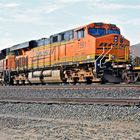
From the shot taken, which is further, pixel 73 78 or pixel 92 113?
pixel 73 78

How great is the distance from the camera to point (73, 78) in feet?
75.0

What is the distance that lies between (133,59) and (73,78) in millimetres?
3993

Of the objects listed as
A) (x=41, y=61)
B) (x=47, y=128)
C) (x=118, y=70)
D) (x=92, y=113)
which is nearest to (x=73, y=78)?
(x=118, y=70)

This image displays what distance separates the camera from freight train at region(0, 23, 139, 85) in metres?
20.5

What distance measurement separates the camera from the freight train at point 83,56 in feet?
67.2

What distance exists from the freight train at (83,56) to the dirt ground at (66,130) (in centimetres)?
974

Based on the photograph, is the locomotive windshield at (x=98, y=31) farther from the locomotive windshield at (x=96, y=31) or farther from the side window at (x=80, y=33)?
the side window at (x=80, y=33)

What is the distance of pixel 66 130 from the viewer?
28.1ft

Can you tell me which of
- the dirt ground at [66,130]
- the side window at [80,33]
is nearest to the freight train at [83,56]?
the side window at [80,33]

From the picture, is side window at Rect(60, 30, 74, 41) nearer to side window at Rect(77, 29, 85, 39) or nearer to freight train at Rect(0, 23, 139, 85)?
freight train at Rect(0, 23, 139, 85)

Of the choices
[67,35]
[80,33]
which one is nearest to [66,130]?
[80,33]

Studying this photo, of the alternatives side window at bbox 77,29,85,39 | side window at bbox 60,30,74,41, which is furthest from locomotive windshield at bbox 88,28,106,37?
side window at bbox 60,30,74,41

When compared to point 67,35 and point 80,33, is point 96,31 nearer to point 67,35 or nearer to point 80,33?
point 80,33

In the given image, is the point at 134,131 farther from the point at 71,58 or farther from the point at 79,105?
the point at 71,58
